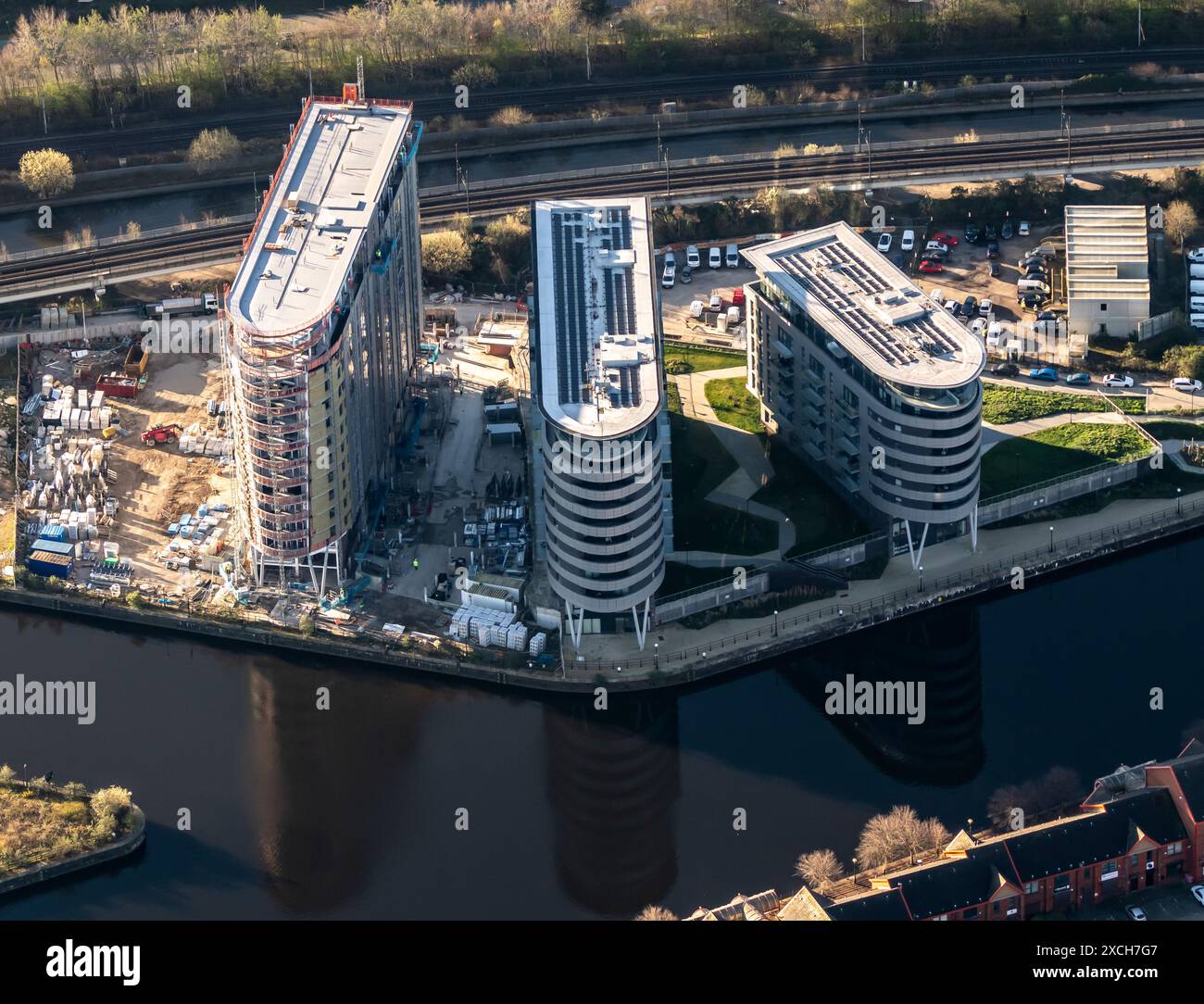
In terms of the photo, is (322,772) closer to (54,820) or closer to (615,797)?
(54,820)

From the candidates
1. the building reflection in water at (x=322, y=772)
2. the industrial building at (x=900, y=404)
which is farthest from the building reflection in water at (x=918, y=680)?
the building reflection in water at (x=322, y=772)

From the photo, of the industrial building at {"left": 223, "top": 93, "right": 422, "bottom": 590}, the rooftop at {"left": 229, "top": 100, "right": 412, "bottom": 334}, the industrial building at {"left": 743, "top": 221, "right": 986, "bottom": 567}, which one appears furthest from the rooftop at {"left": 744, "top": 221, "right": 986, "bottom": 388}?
the rooftop at {"left": 229, "top": 100, "right": 412, "bottom": 334}

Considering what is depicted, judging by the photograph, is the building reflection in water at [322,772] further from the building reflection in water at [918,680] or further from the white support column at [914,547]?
the white support column at [914,547]

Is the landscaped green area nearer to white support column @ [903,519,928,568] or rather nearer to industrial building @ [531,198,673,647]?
industrial building @ [531,198,673,647]

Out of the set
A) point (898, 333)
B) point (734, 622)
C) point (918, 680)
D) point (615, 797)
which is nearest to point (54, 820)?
point (615, 797)

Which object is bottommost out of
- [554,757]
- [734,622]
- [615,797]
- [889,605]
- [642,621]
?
[615,797]
